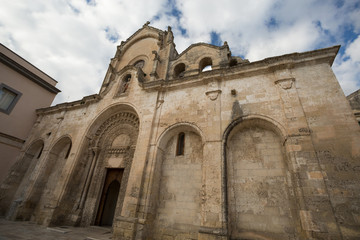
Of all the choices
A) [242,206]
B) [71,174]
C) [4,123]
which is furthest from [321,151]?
[4,123]

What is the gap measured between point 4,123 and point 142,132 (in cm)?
1069

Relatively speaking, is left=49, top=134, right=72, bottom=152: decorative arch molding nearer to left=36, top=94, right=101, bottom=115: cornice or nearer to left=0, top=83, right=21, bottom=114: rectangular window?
left=36, top=94, right=101, bottom=115: cornice

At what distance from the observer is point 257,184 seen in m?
5.70

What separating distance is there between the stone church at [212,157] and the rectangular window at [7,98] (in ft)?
13.8

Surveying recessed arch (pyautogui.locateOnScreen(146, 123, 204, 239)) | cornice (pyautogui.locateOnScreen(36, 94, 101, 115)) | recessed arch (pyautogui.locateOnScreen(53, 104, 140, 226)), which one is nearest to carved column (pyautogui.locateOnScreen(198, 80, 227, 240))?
recessed arch (pyautogui.locateOnScreen(146, 123, 204, 239))

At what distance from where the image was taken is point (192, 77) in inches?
321

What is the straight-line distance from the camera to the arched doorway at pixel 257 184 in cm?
→ 510

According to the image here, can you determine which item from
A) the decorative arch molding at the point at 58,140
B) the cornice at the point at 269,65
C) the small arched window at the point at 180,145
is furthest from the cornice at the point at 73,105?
the small arched window at the point at 180,145

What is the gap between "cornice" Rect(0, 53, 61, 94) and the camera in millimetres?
11453

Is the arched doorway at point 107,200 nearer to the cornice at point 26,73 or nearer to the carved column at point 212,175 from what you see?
the carved column at point 212,175

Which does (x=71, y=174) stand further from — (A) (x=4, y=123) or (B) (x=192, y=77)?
(B) (x=192, y=77)

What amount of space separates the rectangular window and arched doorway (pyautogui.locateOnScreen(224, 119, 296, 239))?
48.6ft

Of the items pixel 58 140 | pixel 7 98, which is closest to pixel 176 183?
pixel 58 140

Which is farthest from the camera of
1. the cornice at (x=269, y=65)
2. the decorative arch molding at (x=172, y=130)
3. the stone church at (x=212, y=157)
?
the decorative arch molding at (x=172, y=130)
